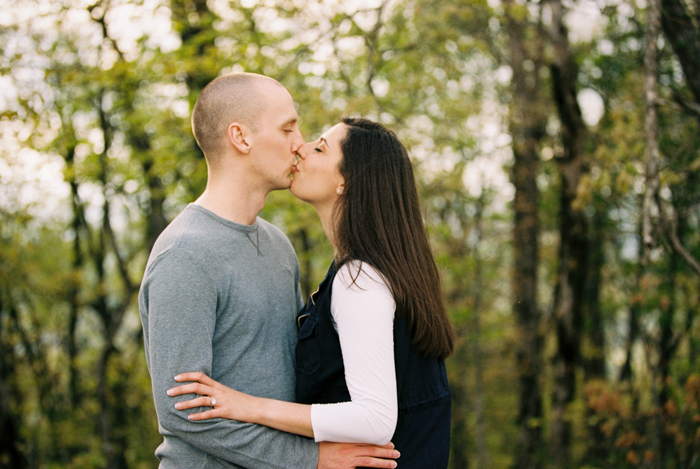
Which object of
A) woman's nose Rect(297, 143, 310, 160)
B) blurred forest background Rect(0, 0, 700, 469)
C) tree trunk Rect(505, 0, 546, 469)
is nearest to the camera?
woman's nose Rect(297, 143, 310, 160)

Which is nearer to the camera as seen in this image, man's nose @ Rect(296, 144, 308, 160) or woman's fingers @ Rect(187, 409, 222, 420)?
woman's fingers @ Rect(187, 409, 222, 420)

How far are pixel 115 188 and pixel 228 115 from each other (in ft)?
23.8

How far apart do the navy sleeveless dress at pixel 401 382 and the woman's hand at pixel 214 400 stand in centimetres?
24

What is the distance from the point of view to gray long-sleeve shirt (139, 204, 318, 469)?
1.64 m

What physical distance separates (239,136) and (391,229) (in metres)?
0.69

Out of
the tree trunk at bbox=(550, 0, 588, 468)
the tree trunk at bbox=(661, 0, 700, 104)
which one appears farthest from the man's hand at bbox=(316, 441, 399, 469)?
the tree trunk at bbox=(550, 0, 588, 468)

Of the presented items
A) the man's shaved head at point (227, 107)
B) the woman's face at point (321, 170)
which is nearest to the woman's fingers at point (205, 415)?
the woman's face at point (321, 170)

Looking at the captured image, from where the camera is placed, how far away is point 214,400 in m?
1.65

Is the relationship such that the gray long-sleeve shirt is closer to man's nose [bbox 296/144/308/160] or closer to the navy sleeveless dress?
the navy sleeveless dress

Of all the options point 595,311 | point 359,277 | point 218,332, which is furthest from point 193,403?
point 595,311

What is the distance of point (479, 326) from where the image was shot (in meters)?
9.38

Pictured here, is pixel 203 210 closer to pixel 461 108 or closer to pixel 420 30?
pixel 461 108

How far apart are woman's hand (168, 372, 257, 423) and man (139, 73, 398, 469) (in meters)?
0.03

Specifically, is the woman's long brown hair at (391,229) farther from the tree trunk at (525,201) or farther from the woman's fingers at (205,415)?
the tree trunk at (525,201)
